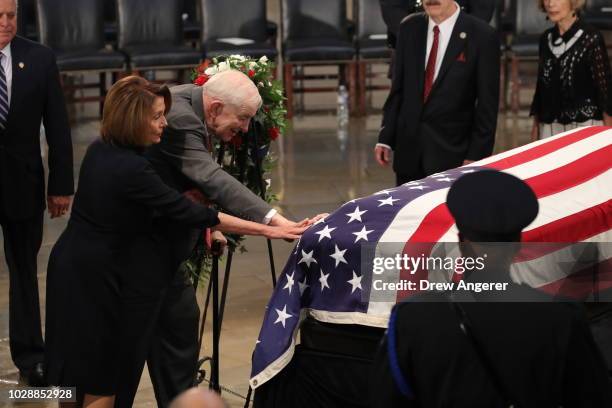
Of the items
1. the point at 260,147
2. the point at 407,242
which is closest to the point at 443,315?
the point at 407,242

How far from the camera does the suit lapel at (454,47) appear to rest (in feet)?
17.2

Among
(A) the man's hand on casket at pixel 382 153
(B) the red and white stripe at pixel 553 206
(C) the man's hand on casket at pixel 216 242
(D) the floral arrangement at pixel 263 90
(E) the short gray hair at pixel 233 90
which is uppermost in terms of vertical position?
(E) the short gray hair at pixel 233 90

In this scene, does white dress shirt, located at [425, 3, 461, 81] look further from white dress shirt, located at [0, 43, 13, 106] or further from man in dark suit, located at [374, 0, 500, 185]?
white dress shirt, located at [0, 43, 13, 106]

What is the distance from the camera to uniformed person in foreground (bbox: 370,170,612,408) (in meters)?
2.22

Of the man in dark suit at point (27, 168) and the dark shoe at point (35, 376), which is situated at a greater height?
the man in dark suit at point (27, 168)

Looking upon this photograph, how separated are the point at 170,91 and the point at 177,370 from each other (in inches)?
37.2

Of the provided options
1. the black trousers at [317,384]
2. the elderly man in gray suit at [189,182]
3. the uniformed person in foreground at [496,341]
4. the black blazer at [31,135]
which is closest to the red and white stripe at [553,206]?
the black trousers at [317,384]

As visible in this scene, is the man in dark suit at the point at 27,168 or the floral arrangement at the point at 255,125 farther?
the man in dark suit at the point at 27,168

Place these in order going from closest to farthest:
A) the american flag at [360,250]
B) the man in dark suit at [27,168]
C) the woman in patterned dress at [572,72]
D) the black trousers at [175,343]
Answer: the american flag at [360,250]
the black trousers at [175,343]
the man in dark suit at [27,168]
the woman in patterned dress at [572,72]

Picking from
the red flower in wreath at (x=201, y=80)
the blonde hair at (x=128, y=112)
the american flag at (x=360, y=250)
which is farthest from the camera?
the red flower in wreath at (x=201, y=80)

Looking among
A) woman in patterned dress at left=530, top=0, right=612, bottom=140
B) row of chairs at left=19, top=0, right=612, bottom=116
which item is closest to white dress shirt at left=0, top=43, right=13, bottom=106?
woman in patterned dress at left=530, top=0, right=612, bottom=140

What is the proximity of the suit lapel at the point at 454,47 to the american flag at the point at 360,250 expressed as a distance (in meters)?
1.35

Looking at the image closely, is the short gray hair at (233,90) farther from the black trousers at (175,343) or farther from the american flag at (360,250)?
the black trousers at (175,343)

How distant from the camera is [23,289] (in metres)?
4.69
